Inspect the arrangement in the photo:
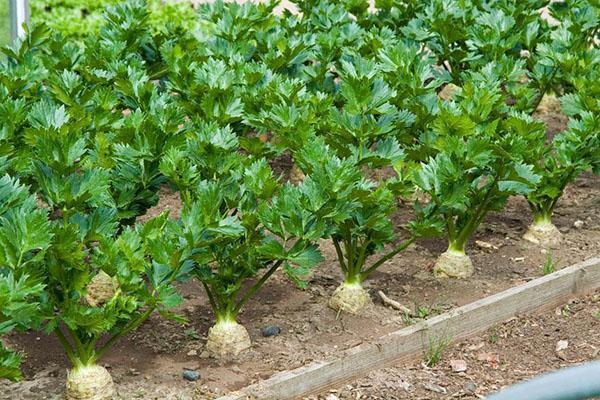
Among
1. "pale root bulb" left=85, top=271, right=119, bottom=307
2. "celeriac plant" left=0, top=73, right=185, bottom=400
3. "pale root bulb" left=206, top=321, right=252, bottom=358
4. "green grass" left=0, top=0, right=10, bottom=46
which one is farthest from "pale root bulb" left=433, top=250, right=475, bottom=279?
"green grass" left=0, top=0, right=10, bottom=46

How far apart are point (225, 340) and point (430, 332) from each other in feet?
2.92

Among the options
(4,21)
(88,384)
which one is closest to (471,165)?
(88,384)

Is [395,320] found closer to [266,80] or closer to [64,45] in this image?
[266,80]

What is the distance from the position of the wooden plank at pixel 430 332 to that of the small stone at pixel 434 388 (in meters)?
0.18

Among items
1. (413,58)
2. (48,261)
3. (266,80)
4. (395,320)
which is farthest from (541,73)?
(48,261)

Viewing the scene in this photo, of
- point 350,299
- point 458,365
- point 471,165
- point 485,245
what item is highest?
point 485,245

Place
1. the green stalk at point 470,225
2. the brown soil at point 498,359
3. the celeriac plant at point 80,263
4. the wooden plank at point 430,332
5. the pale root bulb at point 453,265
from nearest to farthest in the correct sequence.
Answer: the celeriac plant at point 80,263 → the wooden plank at point 430,332 → the brown soil at point 498,359 → the green stalk at point 470,225 → the pale root bulb at point 453,265

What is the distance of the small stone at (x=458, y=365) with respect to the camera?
195 inches

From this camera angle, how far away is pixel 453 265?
223 inches

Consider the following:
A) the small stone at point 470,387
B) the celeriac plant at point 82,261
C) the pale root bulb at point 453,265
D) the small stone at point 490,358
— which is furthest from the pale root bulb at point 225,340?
the pale root bulb at point 453,265

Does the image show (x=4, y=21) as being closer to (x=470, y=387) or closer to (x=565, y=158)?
(x=565, y=158)

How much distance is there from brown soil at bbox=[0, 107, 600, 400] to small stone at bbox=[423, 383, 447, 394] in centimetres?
5

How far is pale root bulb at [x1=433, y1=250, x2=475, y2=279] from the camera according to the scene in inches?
223

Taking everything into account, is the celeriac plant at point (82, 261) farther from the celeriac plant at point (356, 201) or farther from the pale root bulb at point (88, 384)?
the celeriac plant at point (356, 201)
